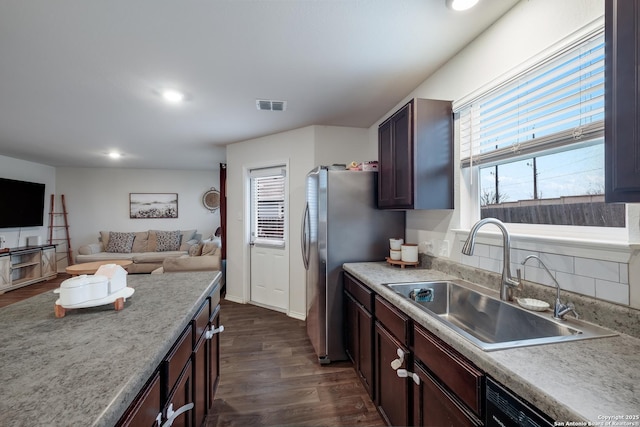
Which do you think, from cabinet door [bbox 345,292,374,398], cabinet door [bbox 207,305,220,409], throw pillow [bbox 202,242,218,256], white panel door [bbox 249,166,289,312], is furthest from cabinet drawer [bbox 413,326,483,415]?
throw pillow [bbox 202,242,218,256]

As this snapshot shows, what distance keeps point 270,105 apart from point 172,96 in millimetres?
895

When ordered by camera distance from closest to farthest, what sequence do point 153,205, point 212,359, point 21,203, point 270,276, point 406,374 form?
point 406,374 → point 212,359 → point 270,276 → point 21,203 → point 153,205

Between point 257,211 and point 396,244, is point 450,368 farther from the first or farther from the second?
point 257,211

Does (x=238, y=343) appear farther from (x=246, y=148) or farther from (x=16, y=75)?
(x=16, y=75)

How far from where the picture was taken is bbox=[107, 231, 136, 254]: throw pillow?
5.65 m

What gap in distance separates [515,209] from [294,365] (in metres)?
2.05

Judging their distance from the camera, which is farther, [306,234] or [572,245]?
[306,234]

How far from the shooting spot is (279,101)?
2605 mm

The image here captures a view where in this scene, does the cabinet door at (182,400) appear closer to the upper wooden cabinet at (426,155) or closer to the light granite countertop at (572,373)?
the light granite countertop at (572,373)

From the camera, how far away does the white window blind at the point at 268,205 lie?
12.1ft

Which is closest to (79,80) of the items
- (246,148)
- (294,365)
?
(246,148)

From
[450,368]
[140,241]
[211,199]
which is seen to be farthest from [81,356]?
[211,199]

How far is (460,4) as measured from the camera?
1.39 m

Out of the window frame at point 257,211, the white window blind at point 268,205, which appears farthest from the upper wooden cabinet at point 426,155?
the white window blind at point 268,205
